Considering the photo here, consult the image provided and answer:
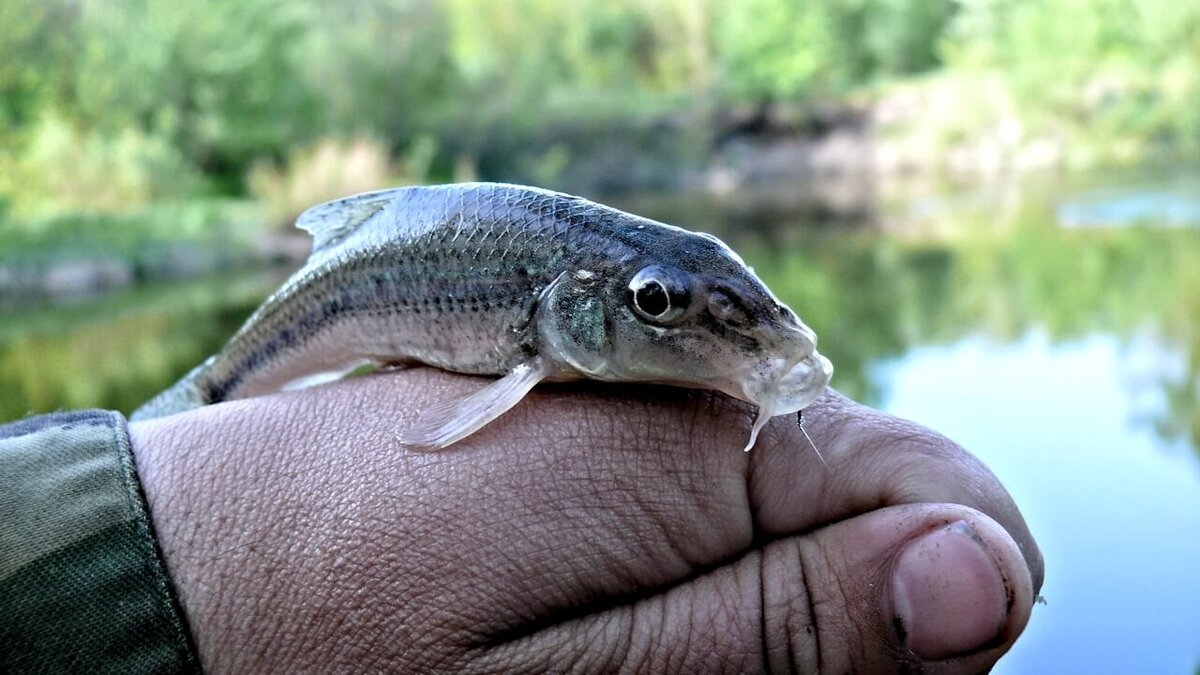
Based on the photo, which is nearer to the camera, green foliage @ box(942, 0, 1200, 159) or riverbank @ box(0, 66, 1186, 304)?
riverbank @ box(0, 66, 1186, 304)

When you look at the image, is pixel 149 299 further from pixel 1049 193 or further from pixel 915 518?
pixel 1049 193

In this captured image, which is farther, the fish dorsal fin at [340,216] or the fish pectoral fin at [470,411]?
the fish dorsal fin at [340,216]

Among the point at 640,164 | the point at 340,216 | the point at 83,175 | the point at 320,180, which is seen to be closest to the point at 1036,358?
the point at 340,216

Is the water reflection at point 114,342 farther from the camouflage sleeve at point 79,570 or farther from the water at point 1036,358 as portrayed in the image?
the camouflage sleeve at point 79,570

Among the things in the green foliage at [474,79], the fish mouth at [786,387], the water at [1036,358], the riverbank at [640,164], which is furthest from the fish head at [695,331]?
the green foliage at [474,79]

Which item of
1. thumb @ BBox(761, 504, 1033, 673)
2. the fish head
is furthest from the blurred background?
the fish head

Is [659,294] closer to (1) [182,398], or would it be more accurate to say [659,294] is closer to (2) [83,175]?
(1) [182,398]

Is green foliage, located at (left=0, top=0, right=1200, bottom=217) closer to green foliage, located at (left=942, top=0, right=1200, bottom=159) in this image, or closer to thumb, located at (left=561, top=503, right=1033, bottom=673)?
green foliage, located at (left=942, top=0, right=1200, bottom=159)
